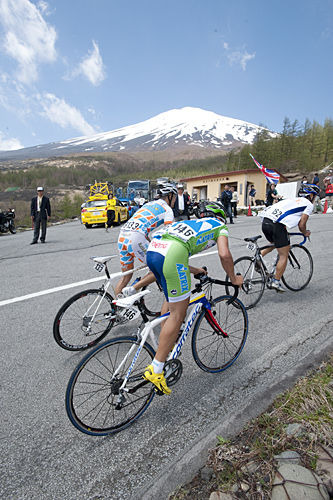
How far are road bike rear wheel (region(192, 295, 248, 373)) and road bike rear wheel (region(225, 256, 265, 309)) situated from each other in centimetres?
128

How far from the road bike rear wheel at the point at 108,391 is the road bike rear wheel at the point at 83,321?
109cm

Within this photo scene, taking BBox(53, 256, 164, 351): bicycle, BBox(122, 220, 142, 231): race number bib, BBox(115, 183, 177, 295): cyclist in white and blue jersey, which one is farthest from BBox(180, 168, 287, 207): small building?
BBox(53, 256, 164, 351): bicycle

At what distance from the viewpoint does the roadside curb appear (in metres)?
1.70

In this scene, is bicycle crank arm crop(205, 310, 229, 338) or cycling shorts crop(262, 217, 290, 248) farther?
cycling shorts crop(262, 217, 290, 248)

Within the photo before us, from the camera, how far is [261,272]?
15.0 feet

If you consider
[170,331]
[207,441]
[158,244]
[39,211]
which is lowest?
[207,441]

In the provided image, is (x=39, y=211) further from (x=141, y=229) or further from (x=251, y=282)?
(x=251, y=282)

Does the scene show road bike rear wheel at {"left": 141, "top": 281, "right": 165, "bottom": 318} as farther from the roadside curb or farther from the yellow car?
the yellow car

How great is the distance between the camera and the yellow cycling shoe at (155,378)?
2248mm

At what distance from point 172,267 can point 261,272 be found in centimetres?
267

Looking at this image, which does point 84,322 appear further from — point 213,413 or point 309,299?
point 309,299

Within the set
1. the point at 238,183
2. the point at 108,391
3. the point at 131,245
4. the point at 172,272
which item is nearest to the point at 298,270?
the point at 131,245

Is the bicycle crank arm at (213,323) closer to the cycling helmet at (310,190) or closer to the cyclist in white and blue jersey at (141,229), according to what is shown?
the cyclist in white and blue jersey at (141,229)

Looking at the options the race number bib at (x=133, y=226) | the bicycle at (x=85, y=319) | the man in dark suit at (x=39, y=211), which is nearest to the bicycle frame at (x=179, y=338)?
the bicycle at (x=85, y=319)
